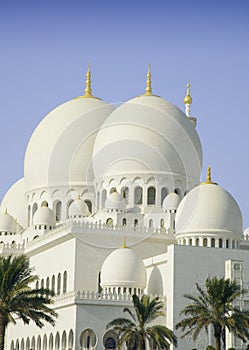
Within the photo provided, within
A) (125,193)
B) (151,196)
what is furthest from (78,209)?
(151,196)

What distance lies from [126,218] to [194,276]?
8737 mm

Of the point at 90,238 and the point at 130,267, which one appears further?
the point at 90,238

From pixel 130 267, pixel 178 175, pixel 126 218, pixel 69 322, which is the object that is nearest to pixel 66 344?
pixel 69 322

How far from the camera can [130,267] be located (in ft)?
166

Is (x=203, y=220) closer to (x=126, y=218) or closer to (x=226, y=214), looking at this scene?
(x=226, y=214)

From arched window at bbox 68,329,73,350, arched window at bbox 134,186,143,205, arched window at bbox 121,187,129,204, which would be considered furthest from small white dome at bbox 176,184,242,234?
arched window at bbox 68,329,73,350

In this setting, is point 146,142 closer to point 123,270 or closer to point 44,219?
point 44,219

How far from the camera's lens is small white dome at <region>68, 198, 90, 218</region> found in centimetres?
6028

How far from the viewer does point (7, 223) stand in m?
66.0

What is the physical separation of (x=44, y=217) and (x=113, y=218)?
6.55m

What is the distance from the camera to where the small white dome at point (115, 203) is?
187 feet

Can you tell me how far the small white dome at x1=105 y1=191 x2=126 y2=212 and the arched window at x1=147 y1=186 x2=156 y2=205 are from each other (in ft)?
9.75

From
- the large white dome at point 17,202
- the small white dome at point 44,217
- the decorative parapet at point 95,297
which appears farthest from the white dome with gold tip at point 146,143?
the decorative parapet at point 95,297

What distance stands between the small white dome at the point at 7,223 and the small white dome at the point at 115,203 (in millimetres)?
11194
